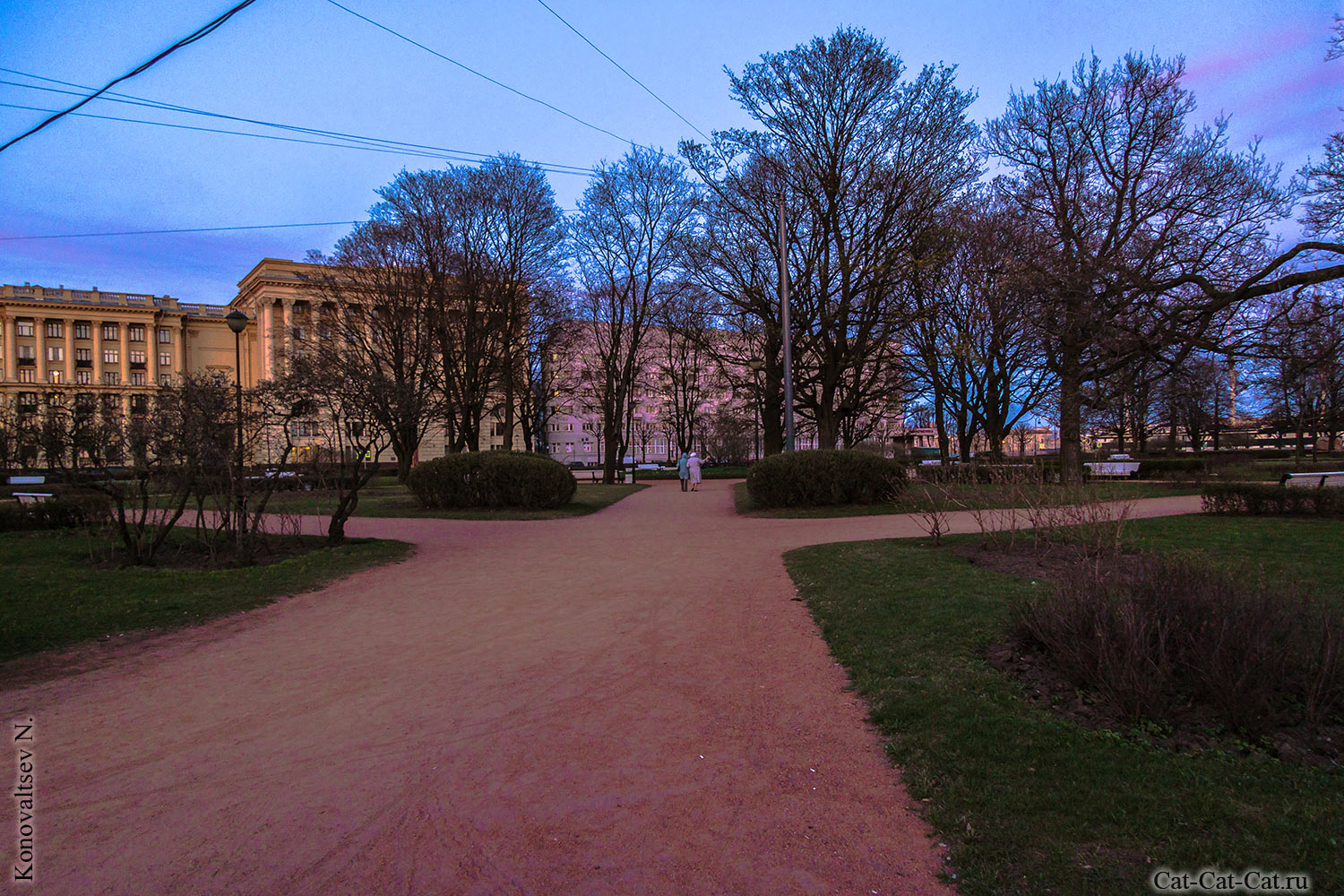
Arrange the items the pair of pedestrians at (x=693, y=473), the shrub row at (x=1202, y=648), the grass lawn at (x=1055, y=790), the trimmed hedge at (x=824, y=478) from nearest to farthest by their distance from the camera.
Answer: the grass lawn at (x=1055, y=790), the shrub row at (x=1202, y=648), the trimmed hedge at (x=824, y=478), the pair of pedestrians at (x=693, y=473)

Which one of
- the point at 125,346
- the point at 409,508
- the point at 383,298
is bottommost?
the point at 409,508

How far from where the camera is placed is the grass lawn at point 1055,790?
2.51 meters

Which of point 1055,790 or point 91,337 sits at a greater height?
point 91,337

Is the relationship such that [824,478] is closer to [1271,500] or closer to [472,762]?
[1271,500]

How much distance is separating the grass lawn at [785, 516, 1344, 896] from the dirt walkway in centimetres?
22

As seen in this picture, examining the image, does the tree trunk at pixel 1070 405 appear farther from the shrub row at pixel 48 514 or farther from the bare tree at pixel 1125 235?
the shrub row at pixel 48 514

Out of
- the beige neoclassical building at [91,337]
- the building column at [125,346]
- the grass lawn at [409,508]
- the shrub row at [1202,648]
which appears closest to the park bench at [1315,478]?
the shrub row at [1202,648]

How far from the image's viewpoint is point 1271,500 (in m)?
13.2

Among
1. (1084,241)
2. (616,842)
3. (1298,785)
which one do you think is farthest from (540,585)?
(1084,241)

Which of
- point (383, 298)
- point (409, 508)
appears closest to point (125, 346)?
point (383, 298)

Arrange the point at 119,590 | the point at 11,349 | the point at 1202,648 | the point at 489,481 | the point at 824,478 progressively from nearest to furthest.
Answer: the point at 1202,648 < the point at 119,590 < the point at 824,478 < the point at 489,481 < the point at 11,349

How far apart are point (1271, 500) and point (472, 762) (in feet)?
52.3

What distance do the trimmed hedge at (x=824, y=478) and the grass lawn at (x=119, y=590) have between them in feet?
30.4

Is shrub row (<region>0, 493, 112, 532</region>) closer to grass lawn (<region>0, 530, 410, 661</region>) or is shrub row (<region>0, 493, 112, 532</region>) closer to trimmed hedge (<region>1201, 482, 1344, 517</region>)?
grass lawn (<region>0, 530, 410, 661</region>)
